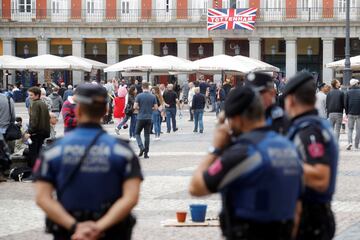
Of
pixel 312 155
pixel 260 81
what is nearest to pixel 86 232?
pixel 312 155

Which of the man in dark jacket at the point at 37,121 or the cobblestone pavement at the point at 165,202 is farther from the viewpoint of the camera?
the man in dark jacket at the point at 37,121

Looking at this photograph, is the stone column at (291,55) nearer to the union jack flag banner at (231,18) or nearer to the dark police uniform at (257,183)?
the union jack flag banner at (231,18)

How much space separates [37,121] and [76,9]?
45366 millimetres

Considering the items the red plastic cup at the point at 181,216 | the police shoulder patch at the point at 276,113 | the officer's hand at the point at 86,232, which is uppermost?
the police shoulder patch at the point at 276,113

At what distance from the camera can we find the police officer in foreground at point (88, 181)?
18.6ft

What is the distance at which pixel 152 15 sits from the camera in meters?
60.8

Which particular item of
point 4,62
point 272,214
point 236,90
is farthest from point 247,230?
point 4,62

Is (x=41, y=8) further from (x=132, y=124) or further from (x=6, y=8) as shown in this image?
(x=132, y=124)

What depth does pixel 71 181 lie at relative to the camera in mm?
5703

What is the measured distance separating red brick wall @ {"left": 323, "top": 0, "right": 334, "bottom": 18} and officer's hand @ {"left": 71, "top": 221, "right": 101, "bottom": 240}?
5285 centimetres

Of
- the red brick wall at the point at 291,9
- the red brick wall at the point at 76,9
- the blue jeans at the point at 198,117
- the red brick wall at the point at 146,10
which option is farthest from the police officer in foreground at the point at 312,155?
the red brick wall at the point at 76,9

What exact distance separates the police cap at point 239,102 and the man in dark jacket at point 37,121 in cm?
1164

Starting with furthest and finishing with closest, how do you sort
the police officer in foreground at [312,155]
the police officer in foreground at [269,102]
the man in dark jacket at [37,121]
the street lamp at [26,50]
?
the street lamp at [26,50]
the man in dark jacket at [37,121]
the police officer in foreground at [269,102]
the police officer in foreground at [312,155]

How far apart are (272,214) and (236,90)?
780mm
